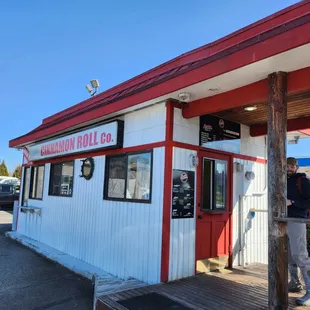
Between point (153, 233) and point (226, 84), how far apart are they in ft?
7.91

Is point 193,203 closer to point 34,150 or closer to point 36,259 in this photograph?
point 36,259

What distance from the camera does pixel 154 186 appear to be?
4.50m

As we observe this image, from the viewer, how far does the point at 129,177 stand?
511 centimetres

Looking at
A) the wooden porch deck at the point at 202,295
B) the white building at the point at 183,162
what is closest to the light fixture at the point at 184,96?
the white building at the point at 183,162

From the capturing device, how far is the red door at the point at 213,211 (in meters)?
4.75

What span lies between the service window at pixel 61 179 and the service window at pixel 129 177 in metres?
1.75

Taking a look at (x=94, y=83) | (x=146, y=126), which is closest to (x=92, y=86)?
(x=94, y=83)

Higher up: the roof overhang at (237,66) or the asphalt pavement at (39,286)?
the roof overhang at (237,66)

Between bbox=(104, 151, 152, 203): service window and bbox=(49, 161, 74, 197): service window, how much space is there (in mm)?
1752

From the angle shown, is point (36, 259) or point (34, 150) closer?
point (36, 259)

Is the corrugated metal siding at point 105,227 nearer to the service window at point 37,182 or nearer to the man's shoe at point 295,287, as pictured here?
the service window at point 37,182

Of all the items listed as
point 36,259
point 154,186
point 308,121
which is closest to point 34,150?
point 36,259

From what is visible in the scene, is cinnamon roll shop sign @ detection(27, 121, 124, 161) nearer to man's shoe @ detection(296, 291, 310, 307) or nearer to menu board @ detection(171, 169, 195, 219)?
menu board @ detection(171, 169, 195, 219)

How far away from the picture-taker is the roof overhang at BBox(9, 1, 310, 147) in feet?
8.84
